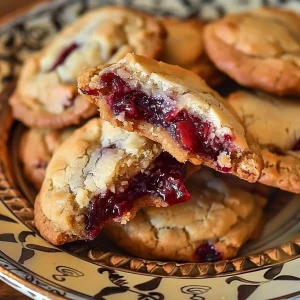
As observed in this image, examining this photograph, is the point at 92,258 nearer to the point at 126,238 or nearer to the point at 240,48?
the point at 126,238

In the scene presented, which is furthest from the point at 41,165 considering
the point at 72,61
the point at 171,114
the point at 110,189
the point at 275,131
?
the point at 275,131

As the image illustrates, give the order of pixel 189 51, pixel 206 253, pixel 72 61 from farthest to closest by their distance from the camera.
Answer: pixel 189 51 < pixel 72 61 < pixel 206 253

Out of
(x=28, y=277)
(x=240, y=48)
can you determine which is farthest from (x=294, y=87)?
(x=28, y=277)

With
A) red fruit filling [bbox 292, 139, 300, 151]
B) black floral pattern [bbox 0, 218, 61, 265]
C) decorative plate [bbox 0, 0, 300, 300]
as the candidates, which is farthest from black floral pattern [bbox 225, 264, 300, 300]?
black floral pattern [bbox 0, 218, 61, 265]

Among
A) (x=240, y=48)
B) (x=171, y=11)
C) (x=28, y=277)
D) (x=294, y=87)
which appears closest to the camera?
(x=28, y=277)

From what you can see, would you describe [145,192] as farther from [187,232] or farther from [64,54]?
[64,54]

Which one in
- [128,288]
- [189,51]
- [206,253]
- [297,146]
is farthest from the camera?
[189,51]

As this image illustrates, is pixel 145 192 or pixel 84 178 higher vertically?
pixel 84 178

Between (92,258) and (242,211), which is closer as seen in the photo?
(92,258)
